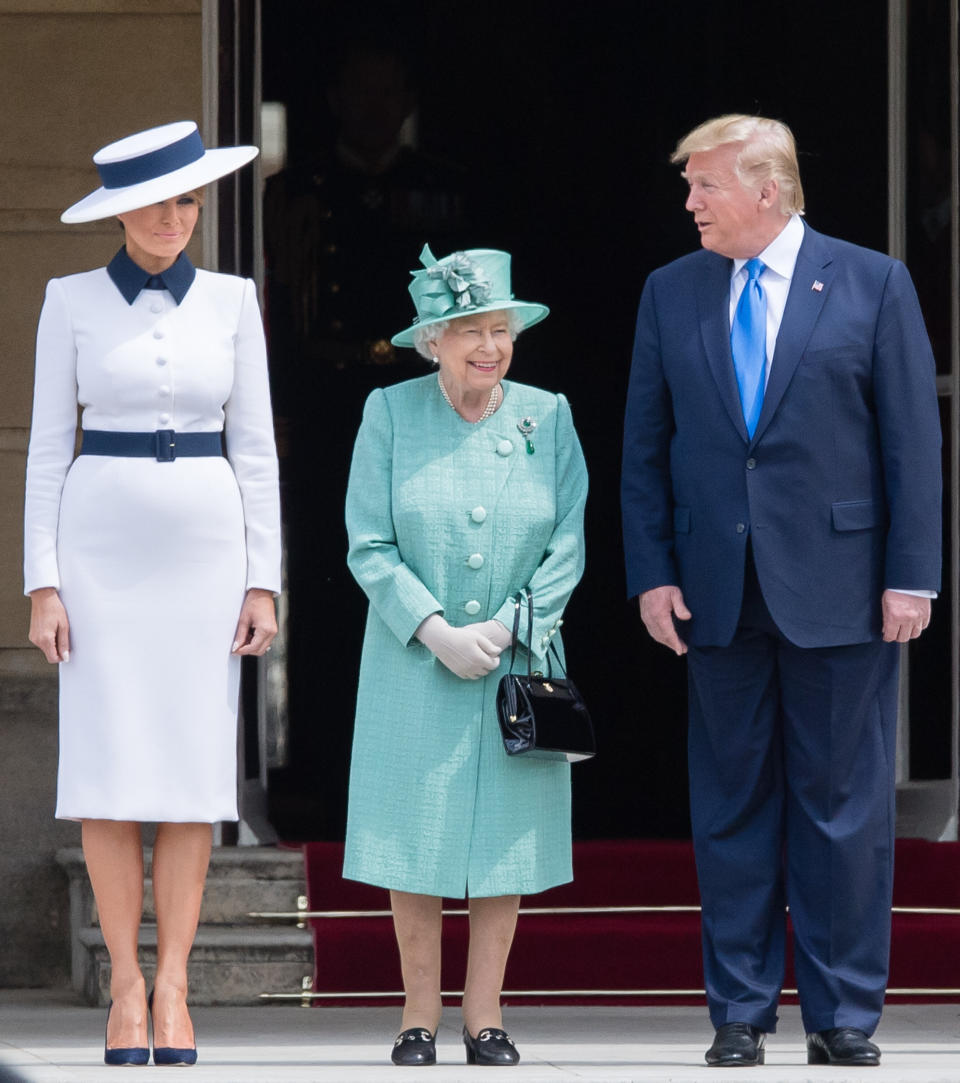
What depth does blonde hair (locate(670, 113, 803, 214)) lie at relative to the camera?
175 inches

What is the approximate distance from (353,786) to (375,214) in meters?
2.85

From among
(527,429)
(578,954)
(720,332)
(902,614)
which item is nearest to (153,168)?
(527,429)

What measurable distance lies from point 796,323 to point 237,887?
2514mm

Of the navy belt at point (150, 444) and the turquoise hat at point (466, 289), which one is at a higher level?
the turquoise hat at point (466, 289)

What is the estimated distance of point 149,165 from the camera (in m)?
4.46

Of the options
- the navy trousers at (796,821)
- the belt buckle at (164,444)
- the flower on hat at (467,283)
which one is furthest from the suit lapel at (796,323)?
the belt buckle at (164,444)

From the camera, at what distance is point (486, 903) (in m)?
4.54

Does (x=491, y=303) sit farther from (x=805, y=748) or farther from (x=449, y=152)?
(x=449, y=152)

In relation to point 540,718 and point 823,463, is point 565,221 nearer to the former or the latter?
point 823,463

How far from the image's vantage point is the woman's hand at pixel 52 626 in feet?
14.5

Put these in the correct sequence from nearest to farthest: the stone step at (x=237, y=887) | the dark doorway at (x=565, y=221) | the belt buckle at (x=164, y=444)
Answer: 1. the belt buckle at (x=164, y=444)
2. the stone step at (x=237, y=887)
3. the dark doorway at (x=565, y=221)

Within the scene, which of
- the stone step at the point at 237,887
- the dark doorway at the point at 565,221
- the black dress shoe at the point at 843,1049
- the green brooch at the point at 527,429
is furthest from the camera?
the dark doorway at the point at 565,221

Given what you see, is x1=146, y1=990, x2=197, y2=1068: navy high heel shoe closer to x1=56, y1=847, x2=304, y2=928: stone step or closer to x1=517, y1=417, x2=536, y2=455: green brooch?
x1=517, y1=417, x2=536, y2=455: green brooch

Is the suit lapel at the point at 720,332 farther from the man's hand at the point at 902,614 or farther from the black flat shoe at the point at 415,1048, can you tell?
the black flat shoe at the point at 415,1048
